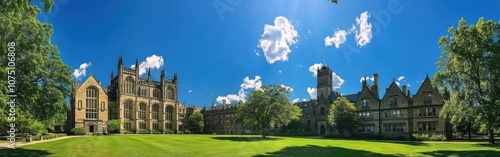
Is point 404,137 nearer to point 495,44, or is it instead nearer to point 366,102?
point 366,102

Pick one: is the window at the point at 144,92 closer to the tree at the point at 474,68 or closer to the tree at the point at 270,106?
the tree at the point at 270,106

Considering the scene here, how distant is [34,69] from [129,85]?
72.7 m

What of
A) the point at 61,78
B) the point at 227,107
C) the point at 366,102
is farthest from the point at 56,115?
the point at 227,107

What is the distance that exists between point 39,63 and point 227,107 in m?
93.8

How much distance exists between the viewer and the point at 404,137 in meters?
55.4

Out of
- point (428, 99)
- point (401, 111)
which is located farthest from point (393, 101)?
point (428, 99)

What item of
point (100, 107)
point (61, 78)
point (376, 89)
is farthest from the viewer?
point (100, 107)

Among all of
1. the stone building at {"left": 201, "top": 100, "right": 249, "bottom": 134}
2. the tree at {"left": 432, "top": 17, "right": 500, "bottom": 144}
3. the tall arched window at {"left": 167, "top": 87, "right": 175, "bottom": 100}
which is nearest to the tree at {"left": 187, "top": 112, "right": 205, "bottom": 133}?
the tall arched window at {"left": 167, "top": 87, "right": 175, "bottom": 100}

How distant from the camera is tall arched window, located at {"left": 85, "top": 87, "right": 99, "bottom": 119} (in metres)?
80.6

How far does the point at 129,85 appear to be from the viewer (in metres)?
90.9

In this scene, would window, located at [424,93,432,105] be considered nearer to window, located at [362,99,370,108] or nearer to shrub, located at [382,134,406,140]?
shrub, located at [382,134,406,140]

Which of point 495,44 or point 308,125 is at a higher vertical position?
point 495,44

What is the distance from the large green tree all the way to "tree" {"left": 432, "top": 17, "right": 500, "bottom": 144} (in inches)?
1318

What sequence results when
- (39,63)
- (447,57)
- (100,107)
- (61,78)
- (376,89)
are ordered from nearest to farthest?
(39,63) → (61,78) → (447,57) → (376,89) → (100,107)
